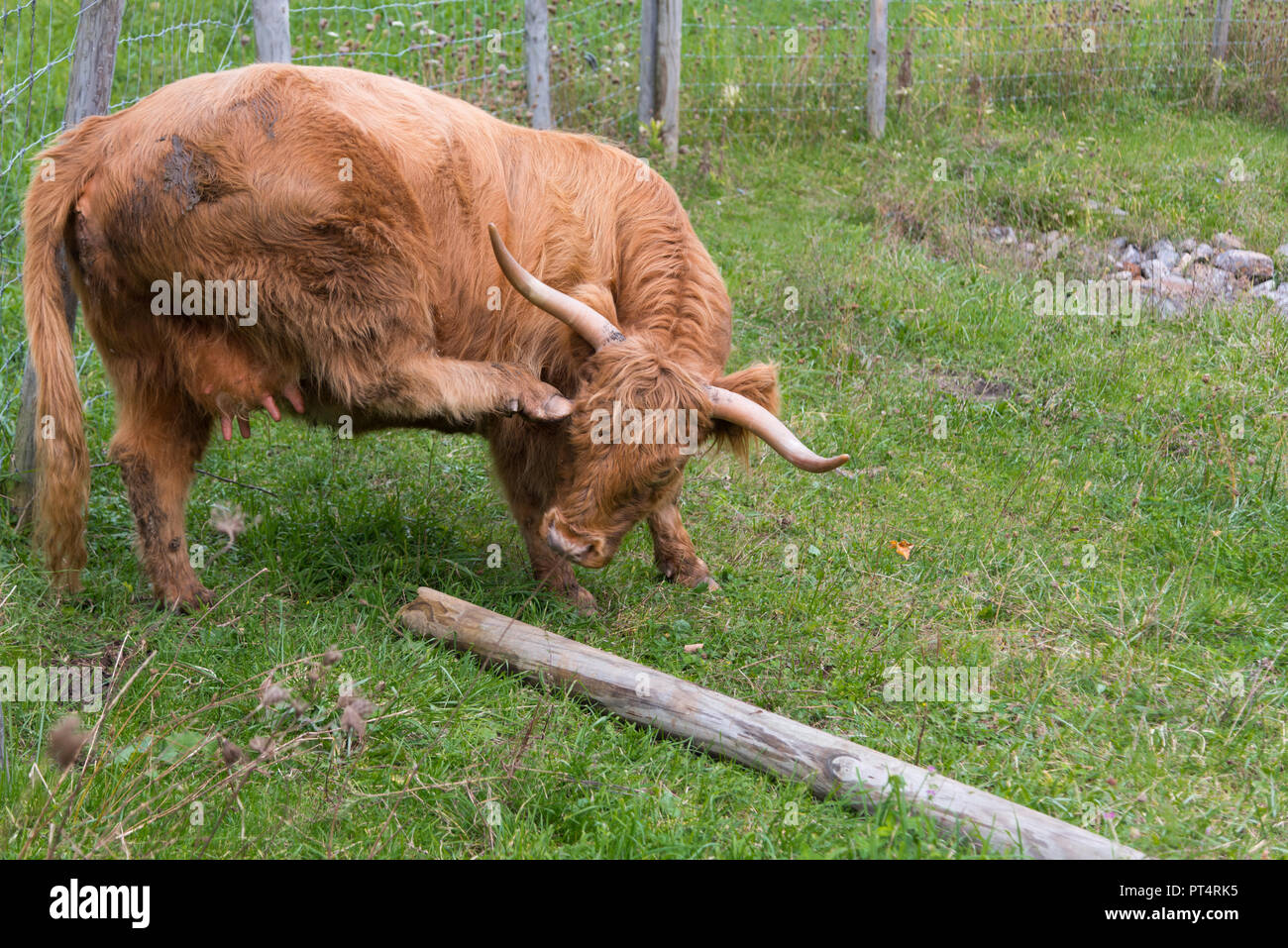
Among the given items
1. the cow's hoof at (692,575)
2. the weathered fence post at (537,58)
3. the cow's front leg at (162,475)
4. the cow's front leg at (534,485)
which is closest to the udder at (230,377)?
the cow's front leg at (162,475)

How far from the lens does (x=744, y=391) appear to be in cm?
448

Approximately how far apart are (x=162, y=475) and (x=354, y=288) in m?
1.16

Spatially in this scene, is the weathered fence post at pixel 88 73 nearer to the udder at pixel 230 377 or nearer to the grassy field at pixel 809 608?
the grassy field at pixel 809 608

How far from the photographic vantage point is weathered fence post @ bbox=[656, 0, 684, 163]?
32.8 ft

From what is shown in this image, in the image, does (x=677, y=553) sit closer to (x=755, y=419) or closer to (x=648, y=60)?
(x=755, y=419)

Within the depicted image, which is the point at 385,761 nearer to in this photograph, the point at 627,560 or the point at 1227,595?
the point at 627,560

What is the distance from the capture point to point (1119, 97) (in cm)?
1130

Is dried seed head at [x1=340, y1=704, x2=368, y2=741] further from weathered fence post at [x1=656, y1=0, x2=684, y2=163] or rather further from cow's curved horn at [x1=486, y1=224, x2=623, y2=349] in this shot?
weathered fence post at [x1=656, y1=0, x2=684, y2=163]

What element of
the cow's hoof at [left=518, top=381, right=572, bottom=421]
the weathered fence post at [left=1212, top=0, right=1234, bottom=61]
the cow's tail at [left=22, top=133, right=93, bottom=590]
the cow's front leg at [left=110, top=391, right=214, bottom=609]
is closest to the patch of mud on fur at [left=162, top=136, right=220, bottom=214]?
the cow's tail at [left=22, top=133, right=93, bottom=590]

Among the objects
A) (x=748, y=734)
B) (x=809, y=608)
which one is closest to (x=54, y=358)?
(x=748, y=734)

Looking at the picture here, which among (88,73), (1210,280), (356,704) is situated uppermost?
(88,73)

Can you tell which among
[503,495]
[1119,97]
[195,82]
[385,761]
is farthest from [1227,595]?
[1119,97]

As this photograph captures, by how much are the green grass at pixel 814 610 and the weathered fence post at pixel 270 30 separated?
1.94m

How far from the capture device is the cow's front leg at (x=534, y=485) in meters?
4.76
